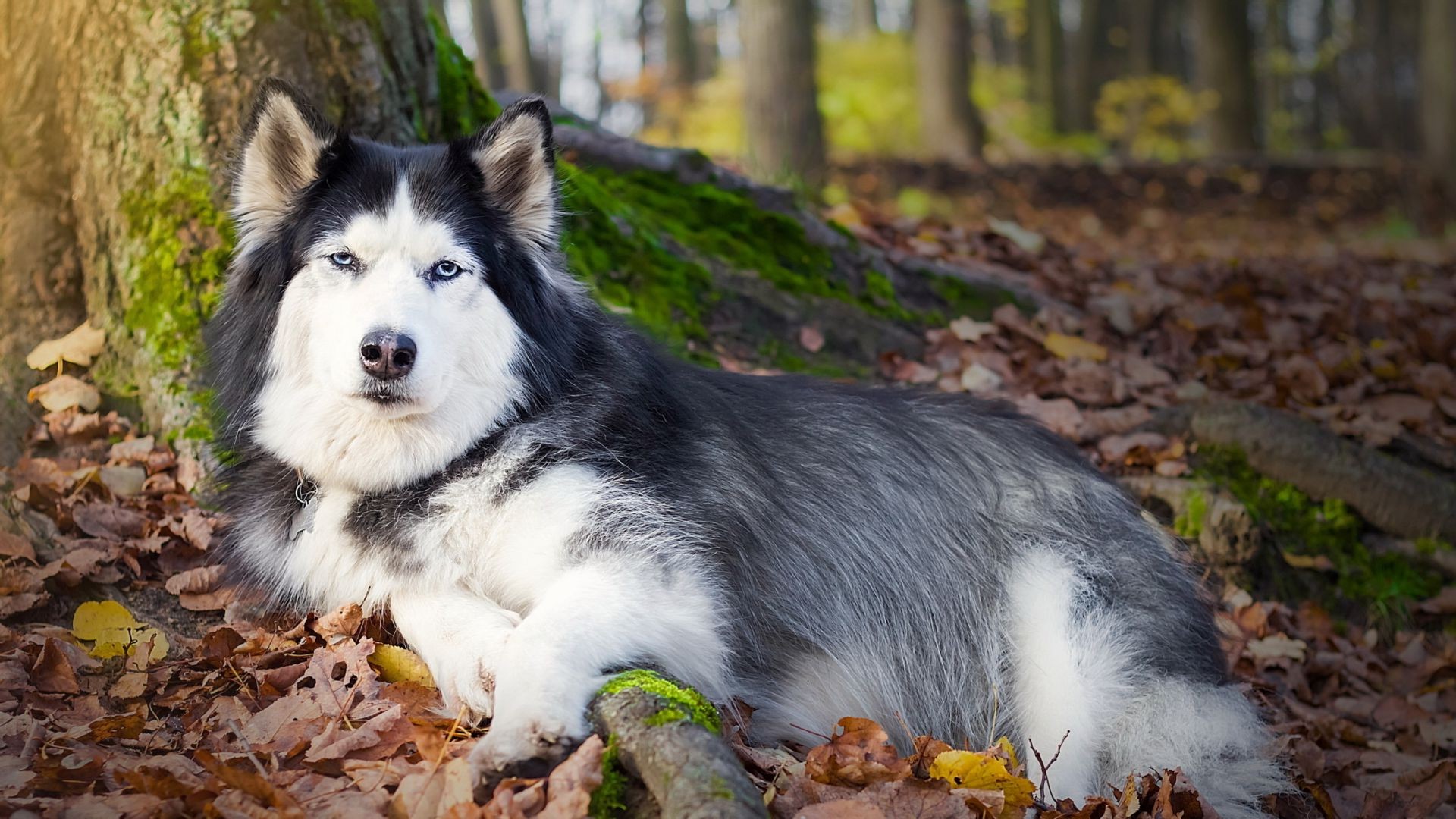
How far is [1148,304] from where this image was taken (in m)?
6.80

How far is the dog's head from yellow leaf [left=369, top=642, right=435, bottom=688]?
495 mm

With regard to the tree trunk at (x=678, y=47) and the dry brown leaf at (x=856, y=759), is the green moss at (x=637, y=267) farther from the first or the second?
the tree trunk at (x=678, y=47)

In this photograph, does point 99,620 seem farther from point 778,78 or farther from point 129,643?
point 778,78

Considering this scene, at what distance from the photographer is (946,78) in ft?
56.9

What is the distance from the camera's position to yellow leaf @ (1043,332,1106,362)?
613 cm

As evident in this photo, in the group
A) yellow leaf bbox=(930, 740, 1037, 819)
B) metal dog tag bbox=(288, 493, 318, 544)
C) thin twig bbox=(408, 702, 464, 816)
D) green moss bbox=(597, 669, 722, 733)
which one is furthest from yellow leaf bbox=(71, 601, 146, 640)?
yellow leaf bbox=(930, 740, 1037, 819)

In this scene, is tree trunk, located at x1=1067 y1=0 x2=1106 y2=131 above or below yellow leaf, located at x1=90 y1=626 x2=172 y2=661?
above

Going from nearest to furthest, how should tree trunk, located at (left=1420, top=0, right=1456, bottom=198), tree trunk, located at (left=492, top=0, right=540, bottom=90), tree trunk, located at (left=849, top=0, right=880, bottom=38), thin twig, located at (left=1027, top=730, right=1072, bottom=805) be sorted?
1. thin twig, located at (left=1027, top=730, right=1072, bottom=805)
2. tree trunk, located at (left=1420, top=0, right=1456, bottom=198)
3. tree trunk, located at (left=492, top=0, right=540, bottom=90)
4. tree trunk, located at (left=849, top=0, right=880, bottom=38)

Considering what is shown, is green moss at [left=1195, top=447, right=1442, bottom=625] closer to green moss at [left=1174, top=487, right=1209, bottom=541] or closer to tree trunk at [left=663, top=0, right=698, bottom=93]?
green moss at [left=1174, top=487, right=1209, bottom=541]

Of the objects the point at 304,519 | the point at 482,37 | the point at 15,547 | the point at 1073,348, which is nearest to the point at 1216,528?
the point at 1073,348

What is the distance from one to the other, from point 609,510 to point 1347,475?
401cm

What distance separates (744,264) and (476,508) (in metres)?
3.10

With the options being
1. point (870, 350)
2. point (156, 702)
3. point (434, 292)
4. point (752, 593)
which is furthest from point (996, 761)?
point (870, 350)

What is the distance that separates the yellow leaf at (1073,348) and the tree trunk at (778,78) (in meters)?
5.10
